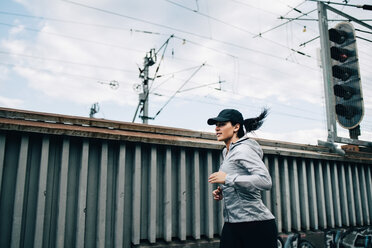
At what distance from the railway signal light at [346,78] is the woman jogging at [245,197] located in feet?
15.3

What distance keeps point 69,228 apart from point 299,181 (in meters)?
4.15

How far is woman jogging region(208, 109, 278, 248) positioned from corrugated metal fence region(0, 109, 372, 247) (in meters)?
1.34

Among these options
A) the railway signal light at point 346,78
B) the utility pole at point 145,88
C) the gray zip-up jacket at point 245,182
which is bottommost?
the gray zip-up jacket at point 245,182

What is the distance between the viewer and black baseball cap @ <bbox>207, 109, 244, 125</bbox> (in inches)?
116

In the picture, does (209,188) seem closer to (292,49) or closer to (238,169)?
(238,169)

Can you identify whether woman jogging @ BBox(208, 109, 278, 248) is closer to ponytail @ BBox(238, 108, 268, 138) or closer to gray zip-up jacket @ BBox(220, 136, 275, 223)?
gray zip-up jacket @ BBox(220, 136, 275, 223)

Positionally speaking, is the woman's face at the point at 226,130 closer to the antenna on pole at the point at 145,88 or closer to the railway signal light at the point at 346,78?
the railway signal light at the point at 346,78

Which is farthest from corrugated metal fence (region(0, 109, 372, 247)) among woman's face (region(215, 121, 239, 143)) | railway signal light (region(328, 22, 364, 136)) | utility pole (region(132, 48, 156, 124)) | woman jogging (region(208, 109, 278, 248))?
utility pole (region(132, 48, 156, 124))

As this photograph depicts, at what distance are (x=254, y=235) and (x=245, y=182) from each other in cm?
56

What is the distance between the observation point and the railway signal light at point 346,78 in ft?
20.8

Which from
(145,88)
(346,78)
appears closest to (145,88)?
(145,88)

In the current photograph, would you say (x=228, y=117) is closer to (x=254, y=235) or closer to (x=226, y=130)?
(x=226, y=130)

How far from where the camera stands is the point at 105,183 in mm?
3605

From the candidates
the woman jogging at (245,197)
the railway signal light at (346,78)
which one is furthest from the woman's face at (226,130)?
the railway signal light at (346,78)
